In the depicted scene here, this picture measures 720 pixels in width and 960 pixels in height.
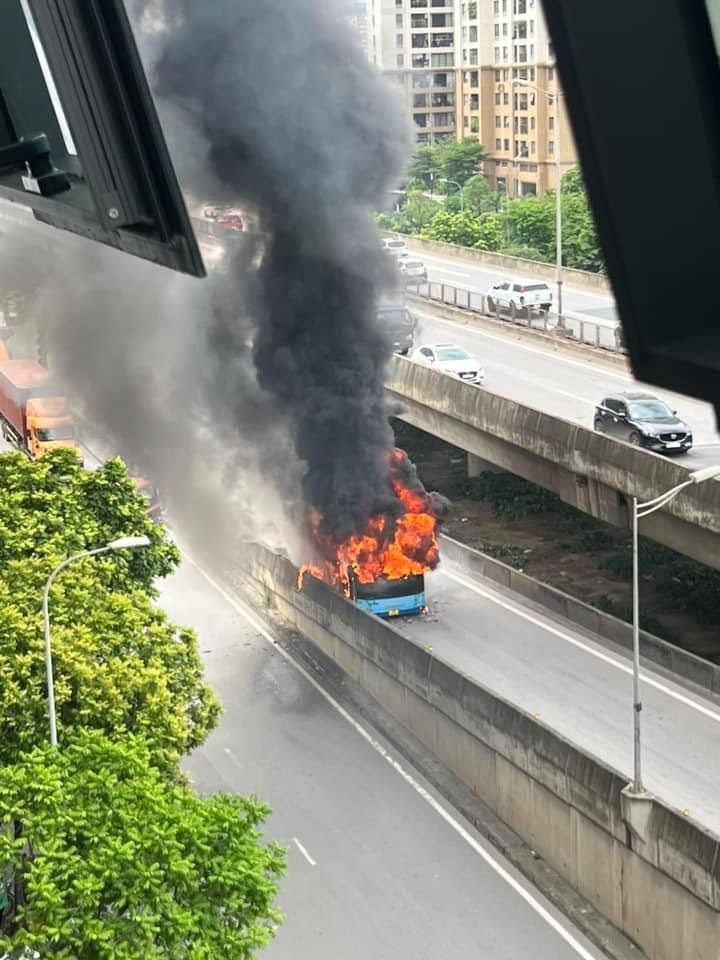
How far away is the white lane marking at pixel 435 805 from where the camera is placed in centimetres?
2377

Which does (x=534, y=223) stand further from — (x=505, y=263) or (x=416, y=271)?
(x=416, y=271)

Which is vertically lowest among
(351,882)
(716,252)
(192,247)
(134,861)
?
(351,882)

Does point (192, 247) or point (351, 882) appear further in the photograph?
point (351, 882)

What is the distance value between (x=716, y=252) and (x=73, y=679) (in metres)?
19.2

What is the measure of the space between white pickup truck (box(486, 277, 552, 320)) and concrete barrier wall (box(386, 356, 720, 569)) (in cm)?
992

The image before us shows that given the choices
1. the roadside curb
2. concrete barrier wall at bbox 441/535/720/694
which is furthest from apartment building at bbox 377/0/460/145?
concrete barrier wall at bbox 441/535/720/694

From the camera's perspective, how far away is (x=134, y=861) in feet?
49.8

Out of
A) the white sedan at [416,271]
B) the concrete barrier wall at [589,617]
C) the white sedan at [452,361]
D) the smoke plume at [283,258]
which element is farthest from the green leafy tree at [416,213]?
the concrete barrier wall at [589,617]

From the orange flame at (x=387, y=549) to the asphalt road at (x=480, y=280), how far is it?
52.1ft

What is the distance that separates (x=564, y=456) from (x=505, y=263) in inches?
1124

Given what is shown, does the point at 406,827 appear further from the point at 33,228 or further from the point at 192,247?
the point at 33,228

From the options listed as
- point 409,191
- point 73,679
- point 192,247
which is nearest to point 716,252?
point 192,247

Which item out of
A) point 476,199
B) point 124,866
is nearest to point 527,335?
point 476,199

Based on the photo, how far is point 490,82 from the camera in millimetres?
68188
